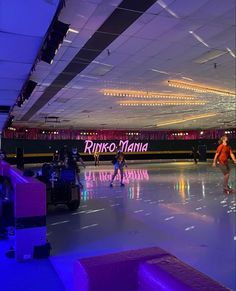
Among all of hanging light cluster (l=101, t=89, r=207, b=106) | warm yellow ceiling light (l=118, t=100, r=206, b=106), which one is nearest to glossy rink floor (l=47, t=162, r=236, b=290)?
hanging light cluster (l=101, t=89, r=207, b=106)

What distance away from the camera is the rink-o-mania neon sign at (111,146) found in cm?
2825

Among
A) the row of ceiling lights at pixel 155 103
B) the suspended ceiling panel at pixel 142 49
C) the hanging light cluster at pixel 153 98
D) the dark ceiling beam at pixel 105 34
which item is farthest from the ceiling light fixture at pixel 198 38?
the row of ceiling lights at pixel 155 103

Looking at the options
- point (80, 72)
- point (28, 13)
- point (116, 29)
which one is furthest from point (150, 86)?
point (28, 13)

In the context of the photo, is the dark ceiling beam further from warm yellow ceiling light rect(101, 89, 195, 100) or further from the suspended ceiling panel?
warm yellow ceiling light rect(101, 89, 195, 100)

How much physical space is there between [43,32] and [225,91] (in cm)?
768

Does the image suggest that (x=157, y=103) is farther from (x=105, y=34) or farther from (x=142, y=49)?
(x=105, y=34)

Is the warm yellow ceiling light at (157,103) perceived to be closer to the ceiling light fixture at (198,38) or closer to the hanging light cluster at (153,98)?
the hanging light cluster at (153,98)

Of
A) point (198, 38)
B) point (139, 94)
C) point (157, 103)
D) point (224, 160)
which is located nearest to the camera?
point (198, 38)

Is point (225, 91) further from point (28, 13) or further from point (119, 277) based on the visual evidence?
point (119, 277)

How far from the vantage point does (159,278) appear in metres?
0.89

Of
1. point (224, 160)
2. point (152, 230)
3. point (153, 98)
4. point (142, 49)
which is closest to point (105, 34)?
point (142, 49)

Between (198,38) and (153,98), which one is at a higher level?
(198,38)

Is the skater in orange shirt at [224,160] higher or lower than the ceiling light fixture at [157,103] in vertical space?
lower

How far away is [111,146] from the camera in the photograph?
29078 millimetres
